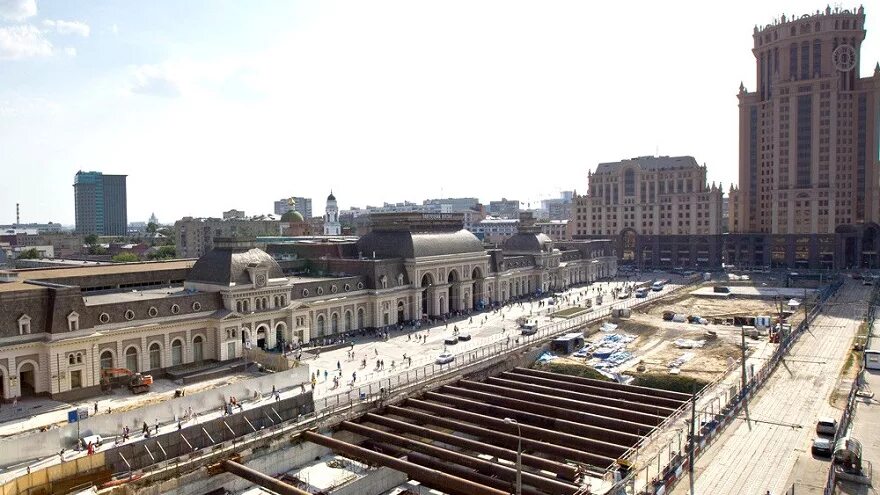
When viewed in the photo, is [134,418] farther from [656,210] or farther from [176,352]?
[656,210]

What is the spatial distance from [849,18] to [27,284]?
174273mm

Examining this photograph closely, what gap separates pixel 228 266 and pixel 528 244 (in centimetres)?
7216

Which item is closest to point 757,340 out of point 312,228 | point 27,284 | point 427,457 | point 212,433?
point 427,457

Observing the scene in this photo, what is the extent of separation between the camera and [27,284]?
196ft

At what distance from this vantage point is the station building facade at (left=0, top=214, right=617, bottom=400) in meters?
53.7

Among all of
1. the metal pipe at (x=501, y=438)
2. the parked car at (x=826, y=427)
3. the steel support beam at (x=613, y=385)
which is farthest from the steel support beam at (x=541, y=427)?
the parked car at (x=826, y=427)

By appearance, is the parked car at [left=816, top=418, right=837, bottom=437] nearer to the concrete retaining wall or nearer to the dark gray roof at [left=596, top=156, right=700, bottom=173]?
the concrete retaining wall

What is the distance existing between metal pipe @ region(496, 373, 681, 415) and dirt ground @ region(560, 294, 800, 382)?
36.6 feet

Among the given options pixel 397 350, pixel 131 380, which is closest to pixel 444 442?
pixel 397 350

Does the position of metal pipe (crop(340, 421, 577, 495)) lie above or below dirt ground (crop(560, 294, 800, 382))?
below

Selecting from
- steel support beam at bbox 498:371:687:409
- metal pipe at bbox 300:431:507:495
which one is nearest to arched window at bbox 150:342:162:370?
metal pipe at bbox 300:431:507:495

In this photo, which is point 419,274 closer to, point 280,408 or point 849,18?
point 280,408

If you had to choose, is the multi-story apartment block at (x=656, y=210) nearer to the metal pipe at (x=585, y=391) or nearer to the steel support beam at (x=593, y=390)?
the steel support beam at (x=593, y=390)

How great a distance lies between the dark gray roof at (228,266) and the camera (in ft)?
224
